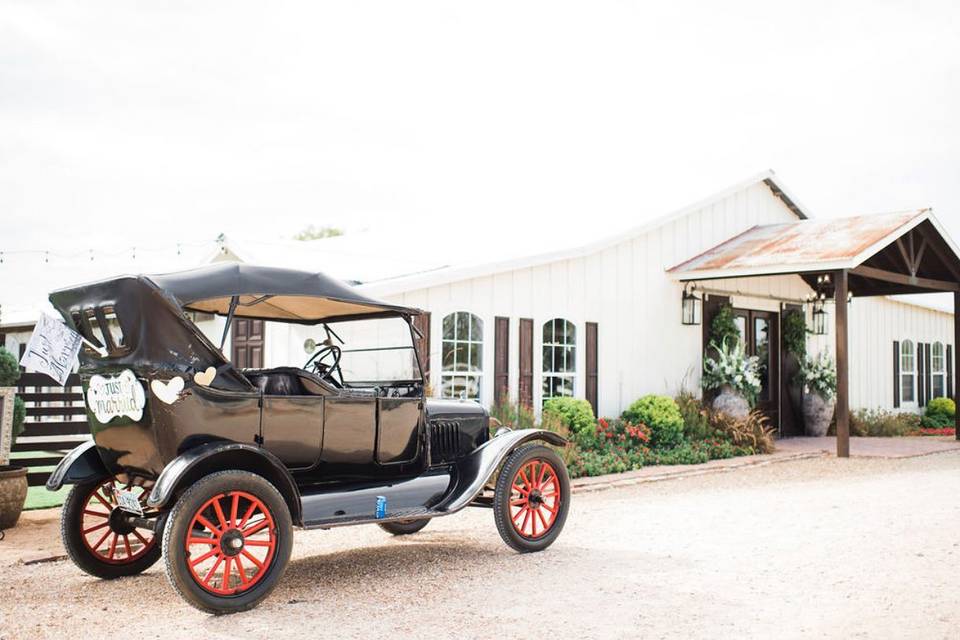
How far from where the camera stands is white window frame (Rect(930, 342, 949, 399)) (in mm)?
21469

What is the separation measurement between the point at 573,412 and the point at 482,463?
5.61 metres

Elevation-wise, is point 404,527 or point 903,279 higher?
point 903,279

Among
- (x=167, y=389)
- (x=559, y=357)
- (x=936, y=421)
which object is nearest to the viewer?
(x=167, y=389)

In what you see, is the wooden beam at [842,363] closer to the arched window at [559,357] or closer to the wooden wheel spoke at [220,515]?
the arched window at [559,357]

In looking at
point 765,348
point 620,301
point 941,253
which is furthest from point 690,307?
point 941,253

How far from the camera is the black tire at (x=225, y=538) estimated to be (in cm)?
454

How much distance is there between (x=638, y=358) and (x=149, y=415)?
9.67 m

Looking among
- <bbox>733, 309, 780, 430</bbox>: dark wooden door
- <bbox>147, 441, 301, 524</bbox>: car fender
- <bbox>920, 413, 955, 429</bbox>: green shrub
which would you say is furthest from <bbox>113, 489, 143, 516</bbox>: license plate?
<bbox>920, 413, 955, 429</bbox>: green shrub

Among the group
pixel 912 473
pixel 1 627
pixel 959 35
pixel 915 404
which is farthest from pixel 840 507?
pixel 915 404

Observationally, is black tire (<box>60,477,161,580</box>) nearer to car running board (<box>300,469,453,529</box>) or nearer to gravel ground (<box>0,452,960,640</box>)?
gravel ground (<box>0,452,960,640</box>)

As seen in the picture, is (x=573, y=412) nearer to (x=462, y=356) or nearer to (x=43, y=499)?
(x=462, y=356)

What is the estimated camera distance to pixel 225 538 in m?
4.77

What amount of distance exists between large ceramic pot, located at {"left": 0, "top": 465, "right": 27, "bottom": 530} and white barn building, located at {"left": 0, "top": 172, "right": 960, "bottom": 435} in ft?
10.7

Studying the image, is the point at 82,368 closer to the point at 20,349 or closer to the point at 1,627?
the point at 1,627
